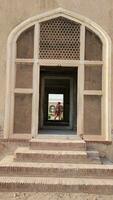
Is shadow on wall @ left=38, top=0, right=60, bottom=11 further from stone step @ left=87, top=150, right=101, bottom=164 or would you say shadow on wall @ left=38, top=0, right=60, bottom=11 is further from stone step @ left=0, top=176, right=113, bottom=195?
stone step @ left=0, top=176, right=113, bottom=195

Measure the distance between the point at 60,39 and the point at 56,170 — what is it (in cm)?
323

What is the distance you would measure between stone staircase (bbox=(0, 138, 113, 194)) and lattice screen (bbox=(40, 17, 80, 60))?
2.01 metres

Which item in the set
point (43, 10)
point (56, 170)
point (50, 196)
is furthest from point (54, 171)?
point (43, 10)

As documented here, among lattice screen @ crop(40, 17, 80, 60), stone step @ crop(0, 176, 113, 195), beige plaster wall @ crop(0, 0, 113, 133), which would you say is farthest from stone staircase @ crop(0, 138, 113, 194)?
beige plaster wall @ crop(0, 0, 113, 133)

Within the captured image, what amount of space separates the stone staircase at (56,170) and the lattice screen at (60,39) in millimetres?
2008

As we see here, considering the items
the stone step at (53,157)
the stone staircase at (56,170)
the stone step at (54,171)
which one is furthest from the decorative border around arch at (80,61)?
the stone step at (54,171)

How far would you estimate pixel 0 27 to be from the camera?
710 cm

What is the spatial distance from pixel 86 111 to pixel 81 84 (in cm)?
62

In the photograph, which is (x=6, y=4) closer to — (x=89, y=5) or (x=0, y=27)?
(x=0, y=27)

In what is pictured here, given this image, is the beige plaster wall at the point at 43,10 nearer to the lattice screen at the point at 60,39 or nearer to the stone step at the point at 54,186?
the lattice screen at the point at 60,39

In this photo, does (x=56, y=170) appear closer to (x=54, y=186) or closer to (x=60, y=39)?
(x=54, y=186)

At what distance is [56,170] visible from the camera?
211 inches

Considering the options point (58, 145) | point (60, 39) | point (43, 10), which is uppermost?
point (43, 10)

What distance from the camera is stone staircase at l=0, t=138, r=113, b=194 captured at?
488 centimetres
